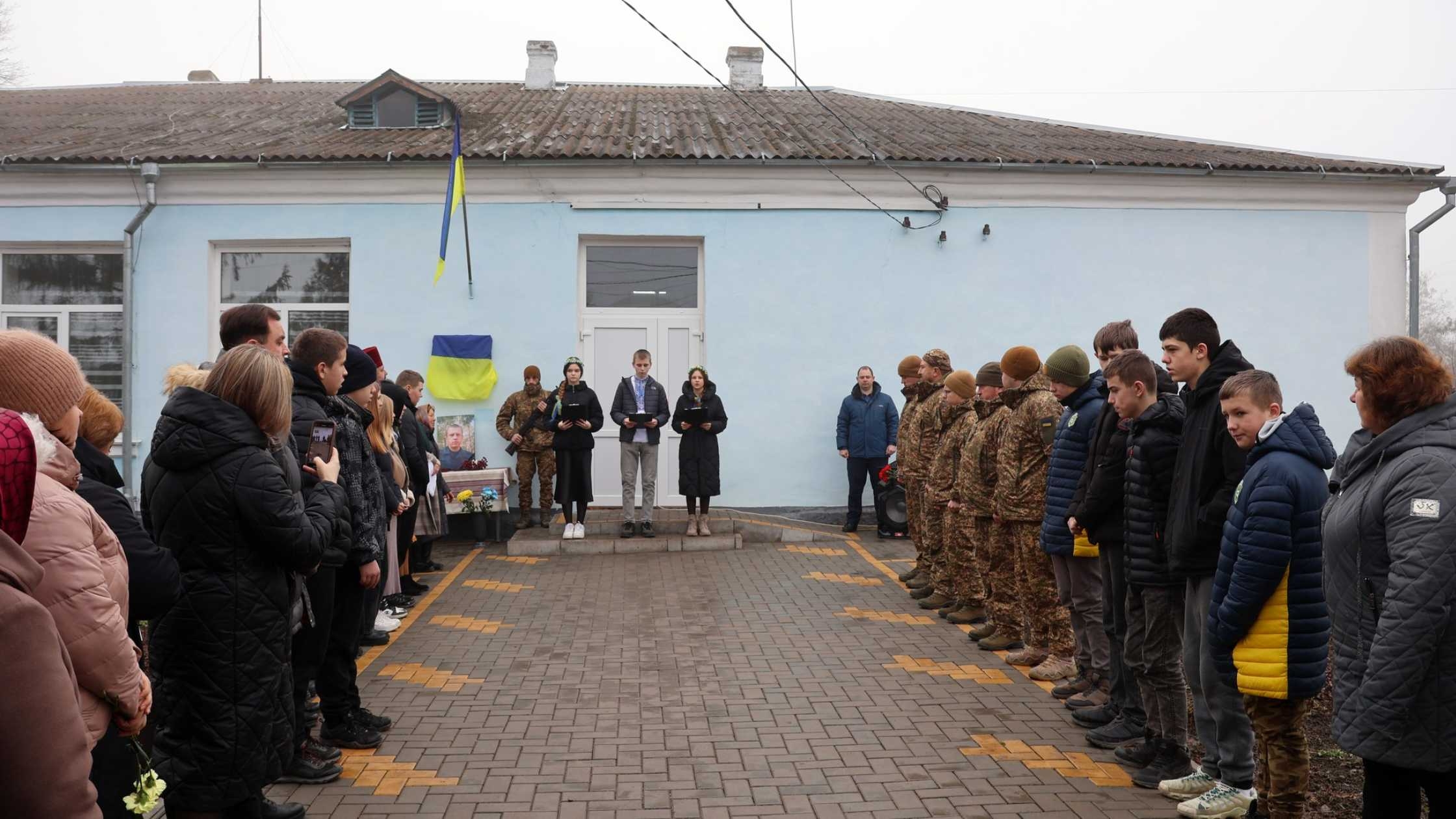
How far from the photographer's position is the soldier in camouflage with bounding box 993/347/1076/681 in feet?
20.6

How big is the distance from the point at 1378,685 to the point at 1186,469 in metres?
1.53

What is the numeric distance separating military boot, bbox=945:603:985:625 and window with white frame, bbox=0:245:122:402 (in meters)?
11.2

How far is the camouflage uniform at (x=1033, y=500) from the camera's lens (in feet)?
20.6

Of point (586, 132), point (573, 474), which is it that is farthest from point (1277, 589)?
point (586, 132)

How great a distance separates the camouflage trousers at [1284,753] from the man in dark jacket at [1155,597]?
78 cm

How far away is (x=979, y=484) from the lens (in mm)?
7113

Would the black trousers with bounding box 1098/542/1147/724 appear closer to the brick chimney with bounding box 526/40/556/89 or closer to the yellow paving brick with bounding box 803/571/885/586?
the yellow paving brick with bounding box 803/571/885/586

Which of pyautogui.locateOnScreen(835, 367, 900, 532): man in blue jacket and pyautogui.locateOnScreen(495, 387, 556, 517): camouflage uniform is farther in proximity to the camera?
pyautogui.locateOnScreen(835, 367, 900, 532): man in blue jacket

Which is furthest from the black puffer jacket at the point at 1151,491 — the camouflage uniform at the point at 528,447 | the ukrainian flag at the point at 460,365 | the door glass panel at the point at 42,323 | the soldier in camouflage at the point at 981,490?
the door glass panel at the point at 42,323

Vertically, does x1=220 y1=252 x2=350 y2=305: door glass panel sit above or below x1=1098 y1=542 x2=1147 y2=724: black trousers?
above

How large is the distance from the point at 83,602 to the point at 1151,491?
165 inches

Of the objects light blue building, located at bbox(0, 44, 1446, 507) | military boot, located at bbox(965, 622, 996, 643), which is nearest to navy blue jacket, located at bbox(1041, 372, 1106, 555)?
military boot, located at bbox(965, 622, 996, 643)

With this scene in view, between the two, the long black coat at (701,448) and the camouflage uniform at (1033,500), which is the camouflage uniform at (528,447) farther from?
the camouflage uniform at (1033,500)

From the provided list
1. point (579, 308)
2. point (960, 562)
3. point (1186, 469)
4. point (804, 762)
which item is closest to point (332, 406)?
point (804, 762)
